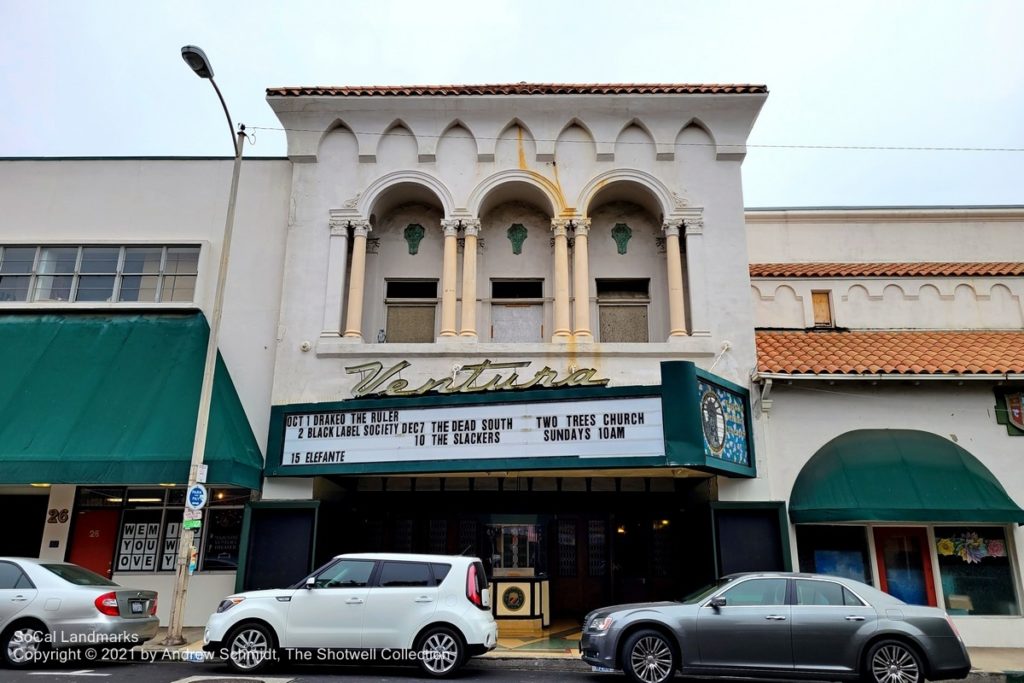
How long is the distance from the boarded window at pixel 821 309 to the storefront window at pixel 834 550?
5.04m

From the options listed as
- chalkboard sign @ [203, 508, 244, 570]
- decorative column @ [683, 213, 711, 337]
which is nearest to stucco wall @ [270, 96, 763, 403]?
decorative column @ [683, 213, 711, 337]

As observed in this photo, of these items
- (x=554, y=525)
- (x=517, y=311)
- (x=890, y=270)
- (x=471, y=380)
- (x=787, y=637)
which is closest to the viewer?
(x=787, y=637)

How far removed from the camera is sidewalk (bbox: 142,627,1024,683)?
10453mm

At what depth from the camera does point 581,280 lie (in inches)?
585

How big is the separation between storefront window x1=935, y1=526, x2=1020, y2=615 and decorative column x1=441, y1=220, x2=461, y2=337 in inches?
397

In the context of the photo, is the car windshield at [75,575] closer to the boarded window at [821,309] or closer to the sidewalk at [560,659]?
the sidewalk at [560,659]

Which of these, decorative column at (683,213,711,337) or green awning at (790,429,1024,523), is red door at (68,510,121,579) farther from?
green awning at (790,429,1024,523)

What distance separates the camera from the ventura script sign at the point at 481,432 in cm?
1227

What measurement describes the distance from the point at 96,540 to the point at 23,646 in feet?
17.4

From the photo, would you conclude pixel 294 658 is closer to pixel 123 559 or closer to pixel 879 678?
pixel 123 559

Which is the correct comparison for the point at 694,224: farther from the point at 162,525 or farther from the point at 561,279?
the point at 162,525

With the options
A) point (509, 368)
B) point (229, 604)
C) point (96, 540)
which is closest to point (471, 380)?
point (509, 368)

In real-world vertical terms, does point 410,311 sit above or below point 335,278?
below

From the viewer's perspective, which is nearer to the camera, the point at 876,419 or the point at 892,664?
the point at 892,664
